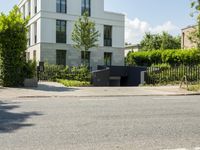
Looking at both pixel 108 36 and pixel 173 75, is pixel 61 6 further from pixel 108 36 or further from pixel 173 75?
pixel 173 75

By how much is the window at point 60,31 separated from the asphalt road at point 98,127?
26.7 m

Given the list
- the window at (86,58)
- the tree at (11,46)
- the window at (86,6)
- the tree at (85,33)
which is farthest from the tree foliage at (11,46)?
the window at (86,6)

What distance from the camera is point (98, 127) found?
846 centimetres

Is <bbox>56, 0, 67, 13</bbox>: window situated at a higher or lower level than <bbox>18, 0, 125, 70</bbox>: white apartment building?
higher

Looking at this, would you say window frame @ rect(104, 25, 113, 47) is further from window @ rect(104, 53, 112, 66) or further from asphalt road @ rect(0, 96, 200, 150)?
asphalt road @ rect(0, 96, 200, 150)

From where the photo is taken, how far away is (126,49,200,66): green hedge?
116 feet

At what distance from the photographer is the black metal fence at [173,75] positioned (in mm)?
25203

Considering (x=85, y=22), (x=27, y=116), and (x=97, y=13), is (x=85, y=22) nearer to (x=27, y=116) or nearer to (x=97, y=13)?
(x=97, y=13)

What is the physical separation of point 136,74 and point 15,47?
16.1 meters

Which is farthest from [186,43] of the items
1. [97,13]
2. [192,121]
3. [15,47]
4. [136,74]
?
[192,121]

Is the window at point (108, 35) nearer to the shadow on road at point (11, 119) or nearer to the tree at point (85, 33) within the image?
the tree at point (85, 33)

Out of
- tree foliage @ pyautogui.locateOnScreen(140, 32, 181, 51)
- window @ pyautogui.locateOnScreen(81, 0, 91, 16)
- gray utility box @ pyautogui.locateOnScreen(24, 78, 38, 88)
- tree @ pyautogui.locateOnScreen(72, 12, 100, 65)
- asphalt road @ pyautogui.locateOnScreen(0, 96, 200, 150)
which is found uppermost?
window @ pyautogui.locateOnScreen(81, 0, 91, 16)

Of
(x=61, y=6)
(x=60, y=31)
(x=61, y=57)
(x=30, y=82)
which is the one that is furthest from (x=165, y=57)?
(x=30, y=82)

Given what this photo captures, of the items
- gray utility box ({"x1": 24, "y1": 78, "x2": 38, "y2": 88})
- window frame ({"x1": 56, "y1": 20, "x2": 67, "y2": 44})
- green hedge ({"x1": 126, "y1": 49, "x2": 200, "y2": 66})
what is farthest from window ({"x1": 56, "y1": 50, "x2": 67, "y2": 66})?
A: gray utility box ({"x1": 24, "y1": 78, "x2": 38, "y2": 88})
